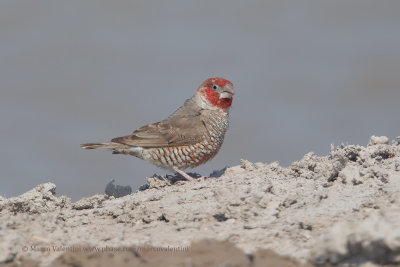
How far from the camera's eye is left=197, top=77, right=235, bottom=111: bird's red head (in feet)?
30.0

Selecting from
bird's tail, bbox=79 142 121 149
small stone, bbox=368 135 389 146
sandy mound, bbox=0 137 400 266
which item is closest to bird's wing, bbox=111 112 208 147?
bird's tail, bbox=79 142 121 149

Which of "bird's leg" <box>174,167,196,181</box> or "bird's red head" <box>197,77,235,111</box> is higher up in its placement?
"bird's red head" <box>197,77,235,111</box>

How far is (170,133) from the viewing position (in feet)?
28.9

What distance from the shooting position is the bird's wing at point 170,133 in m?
8.66

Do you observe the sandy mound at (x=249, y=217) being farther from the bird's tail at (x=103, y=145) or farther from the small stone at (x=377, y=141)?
the bird's tail at (x=103, y=145)

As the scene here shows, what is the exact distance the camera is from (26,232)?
545 centimetres

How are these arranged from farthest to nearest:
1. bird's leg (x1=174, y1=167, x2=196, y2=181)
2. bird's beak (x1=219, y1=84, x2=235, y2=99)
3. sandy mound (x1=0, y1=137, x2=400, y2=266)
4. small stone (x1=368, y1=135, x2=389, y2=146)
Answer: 1. bird's beak (x1=219, y1=84, x2=235, y2=99)
2. bird's leg (x1=174, y1=167, x2=196, y2=181)
3. small stone (x1=368, y1=135, x2=389, y2=146)
4. sandy mound (x1=0, y1=137, x2=400, y2=266)

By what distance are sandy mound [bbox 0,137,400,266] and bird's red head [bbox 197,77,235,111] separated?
1.78m

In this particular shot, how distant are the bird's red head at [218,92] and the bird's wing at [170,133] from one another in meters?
0.31

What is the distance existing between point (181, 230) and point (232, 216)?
400 mm

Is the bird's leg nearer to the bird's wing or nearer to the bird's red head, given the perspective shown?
the bird's wing

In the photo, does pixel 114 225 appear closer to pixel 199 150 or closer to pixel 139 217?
pixel 139 217

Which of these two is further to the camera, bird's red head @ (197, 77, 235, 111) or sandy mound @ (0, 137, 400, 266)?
bird's red head @ (197, 77, 235, 111)

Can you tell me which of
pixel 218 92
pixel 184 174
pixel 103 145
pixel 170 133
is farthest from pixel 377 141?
pixel 103 145
